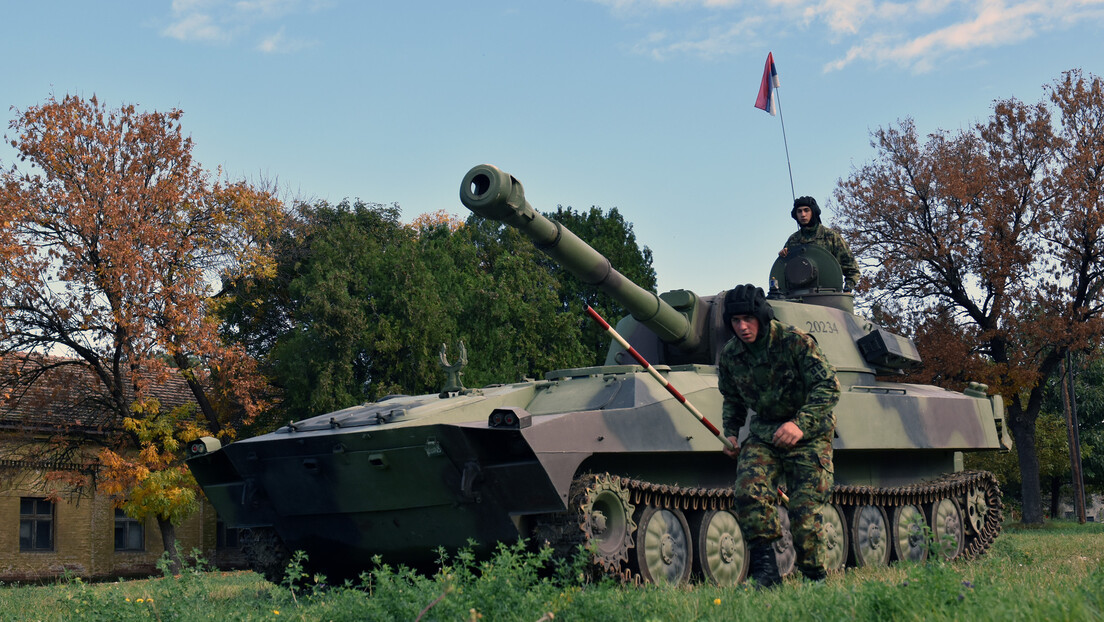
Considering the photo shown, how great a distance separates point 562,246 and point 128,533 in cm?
2097

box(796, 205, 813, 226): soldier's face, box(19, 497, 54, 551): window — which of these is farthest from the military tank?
box(19, 497, 54, 551): window

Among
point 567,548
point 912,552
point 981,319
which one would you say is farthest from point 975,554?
point 981,319

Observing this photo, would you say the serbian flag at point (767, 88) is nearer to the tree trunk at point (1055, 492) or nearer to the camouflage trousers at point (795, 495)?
the camouflage trousers at point (795, 495)

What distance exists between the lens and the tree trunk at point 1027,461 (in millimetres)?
25875

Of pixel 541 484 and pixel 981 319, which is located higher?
pixel 981 319

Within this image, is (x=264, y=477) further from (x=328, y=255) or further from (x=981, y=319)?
(x=981, y=319)

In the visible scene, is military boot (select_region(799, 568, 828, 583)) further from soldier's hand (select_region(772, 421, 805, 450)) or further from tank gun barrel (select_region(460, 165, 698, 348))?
tank gun barrel (select_region(460, 165, 698, 348))

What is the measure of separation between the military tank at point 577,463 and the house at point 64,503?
11187mm

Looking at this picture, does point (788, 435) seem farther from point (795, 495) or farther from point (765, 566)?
point (765, 566)

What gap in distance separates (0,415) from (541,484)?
1670 centimetres

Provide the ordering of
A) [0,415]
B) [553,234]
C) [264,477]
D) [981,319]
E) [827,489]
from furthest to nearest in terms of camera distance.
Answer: [981,319], [0,415], [264,477], [553,234], [827,489]

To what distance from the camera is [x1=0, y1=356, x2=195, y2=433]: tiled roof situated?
20.3 metres

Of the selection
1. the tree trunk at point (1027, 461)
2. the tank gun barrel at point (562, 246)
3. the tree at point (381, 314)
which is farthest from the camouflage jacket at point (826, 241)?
the tree trunk at point (1027, 461)

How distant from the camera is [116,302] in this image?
63.2ft
